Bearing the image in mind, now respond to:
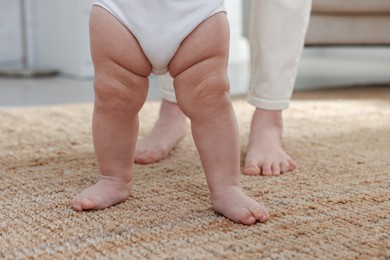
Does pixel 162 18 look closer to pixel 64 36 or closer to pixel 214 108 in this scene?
pixel 214 108

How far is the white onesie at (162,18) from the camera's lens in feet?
2.56

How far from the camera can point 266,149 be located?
1.11 m

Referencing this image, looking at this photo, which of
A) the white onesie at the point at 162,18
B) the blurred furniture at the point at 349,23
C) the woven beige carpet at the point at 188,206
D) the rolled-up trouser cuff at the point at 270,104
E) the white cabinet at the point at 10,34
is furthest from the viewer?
the white cabinet at the point at 10,34

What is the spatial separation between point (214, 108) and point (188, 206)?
13 cm

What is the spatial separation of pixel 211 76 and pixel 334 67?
2.53 meters

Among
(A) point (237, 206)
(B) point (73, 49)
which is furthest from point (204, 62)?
(B) point (73, 49)

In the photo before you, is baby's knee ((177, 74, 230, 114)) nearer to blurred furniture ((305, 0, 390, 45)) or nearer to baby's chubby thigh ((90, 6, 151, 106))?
baby's chubby thigh ((90, 6, 151, 106))

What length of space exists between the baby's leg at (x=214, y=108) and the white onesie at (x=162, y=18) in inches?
0.6

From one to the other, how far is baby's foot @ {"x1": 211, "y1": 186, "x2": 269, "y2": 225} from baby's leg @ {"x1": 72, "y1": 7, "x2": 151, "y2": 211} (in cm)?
13

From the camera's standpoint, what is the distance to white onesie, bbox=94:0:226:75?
30.8 inches

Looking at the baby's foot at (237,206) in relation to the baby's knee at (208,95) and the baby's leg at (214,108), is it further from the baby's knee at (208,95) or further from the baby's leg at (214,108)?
the baby's knee at (208,95)

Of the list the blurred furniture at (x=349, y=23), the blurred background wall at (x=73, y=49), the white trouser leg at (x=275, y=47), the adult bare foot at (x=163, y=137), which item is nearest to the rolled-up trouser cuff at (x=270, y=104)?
the white trouser leg at (x=275, y=47)

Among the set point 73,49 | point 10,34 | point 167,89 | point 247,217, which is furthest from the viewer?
point 10,34

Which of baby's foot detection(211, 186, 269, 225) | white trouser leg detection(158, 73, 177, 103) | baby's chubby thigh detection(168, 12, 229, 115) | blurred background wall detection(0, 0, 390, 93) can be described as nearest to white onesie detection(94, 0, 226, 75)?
baby's chubby thigh detection(168, 12, 229, 115)
